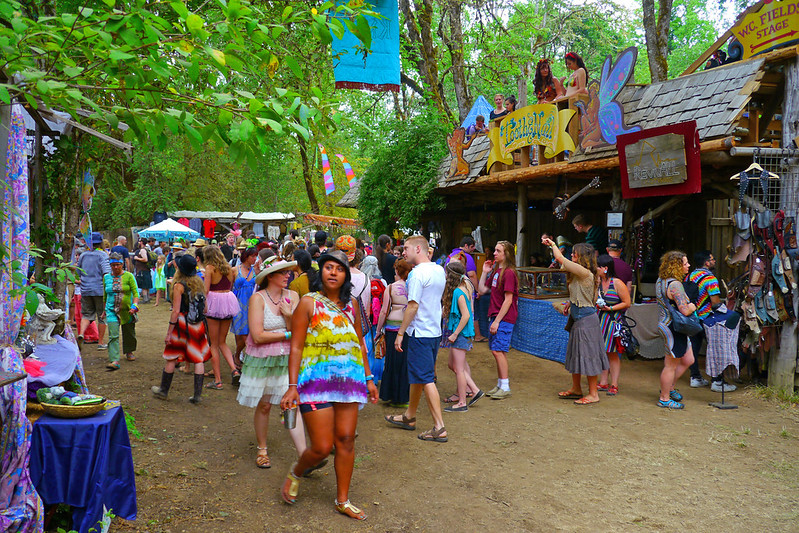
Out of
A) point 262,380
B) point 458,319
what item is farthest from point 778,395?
point 262,380

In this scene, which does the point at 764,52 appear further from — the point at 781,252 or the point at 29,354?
the point at 29,354

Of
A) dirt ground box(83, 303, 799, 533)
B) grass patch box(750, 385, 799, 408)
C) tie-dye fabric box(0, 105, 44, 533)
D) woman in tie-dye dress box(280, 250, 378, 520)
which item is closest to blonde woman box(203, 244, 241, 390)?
dirt ground box(83, 303, 799, 533)

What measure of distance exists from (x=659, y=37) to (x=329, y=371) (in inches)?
523

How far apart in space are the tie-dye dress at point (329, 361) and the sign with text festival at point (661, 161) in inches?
211

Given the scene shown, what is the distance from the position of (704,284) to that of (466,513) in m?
4.42

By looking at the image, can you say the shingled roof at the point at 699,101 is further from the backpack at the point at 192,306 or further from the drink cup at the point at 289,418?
the drink cup at the point at 289,418

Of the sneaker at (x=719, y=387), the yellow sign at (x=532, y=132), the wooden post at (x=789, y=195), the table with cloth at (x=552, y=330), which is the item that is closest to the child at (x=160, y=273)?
the yellow sign at (x=532, y=132)

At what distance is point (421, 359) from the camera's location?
213 inches

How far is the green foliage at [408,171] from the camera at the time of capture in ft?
43.1

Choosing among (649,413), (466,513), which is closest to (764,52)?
(649,413)

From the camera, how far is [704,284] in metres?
6.89

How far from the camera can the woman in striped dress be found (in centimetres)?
709

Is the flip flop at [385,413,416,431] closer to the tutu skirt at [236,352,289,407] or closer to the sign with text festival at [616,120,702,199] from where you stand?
the tutu skirt at [236,352,289,407]

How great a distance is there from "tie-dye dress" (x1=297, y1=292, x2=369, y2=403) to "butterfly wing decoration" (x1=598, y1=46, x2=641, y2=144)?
5.85 meters
